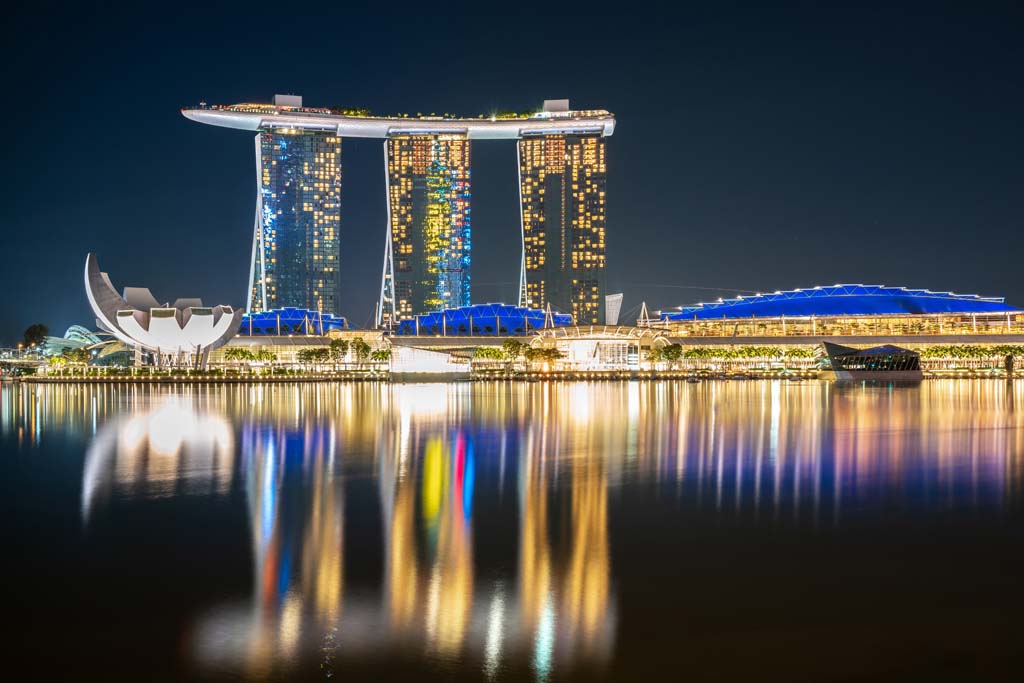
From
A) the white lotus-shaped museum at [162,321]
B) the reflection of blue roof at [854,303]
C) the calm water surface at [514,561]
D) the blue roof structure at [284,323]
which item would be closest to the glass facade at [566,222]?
the reflection of blue roof at [854,303]

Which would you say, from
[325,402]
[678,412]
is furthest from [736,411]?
[325,402]

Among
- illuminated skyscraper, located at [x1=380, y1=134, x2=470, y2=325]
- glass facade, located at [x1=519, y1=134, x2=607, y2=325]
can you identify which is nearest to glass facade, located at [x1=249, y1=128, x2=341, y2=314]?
illuminated skyscraper, located at [x1=380, y1=134, x2=470, y2=325]

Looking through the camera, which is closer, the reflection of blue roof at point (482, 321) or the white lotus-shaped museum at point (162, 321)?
the white lotus-shaped museum at point (162, 321)

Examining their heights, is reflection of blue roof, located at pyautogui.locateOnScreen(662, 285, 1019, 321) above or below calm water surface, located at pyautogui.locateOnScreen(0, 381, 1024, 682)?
above

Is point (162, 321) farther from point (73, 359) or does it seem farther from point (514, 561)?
point (514, 561)

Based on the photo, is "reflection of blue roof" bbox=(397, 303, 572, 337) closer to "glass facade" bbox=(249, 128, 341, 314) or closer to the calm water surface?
"glass facade" bbox=(249, 128, 341, 314)

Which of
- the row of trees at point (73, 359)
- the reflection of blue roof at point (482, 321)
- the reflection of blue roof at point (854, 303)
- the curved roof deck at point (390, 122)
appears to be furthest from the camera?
the curved roof deck at point (390, 122)

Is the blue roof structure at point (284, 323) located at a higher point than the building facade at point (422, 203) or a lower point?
lower

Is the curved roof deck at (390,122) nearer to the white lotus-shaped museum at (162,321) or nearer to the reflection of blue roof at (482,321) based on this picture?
the reflection of blue roof at (482,321)
